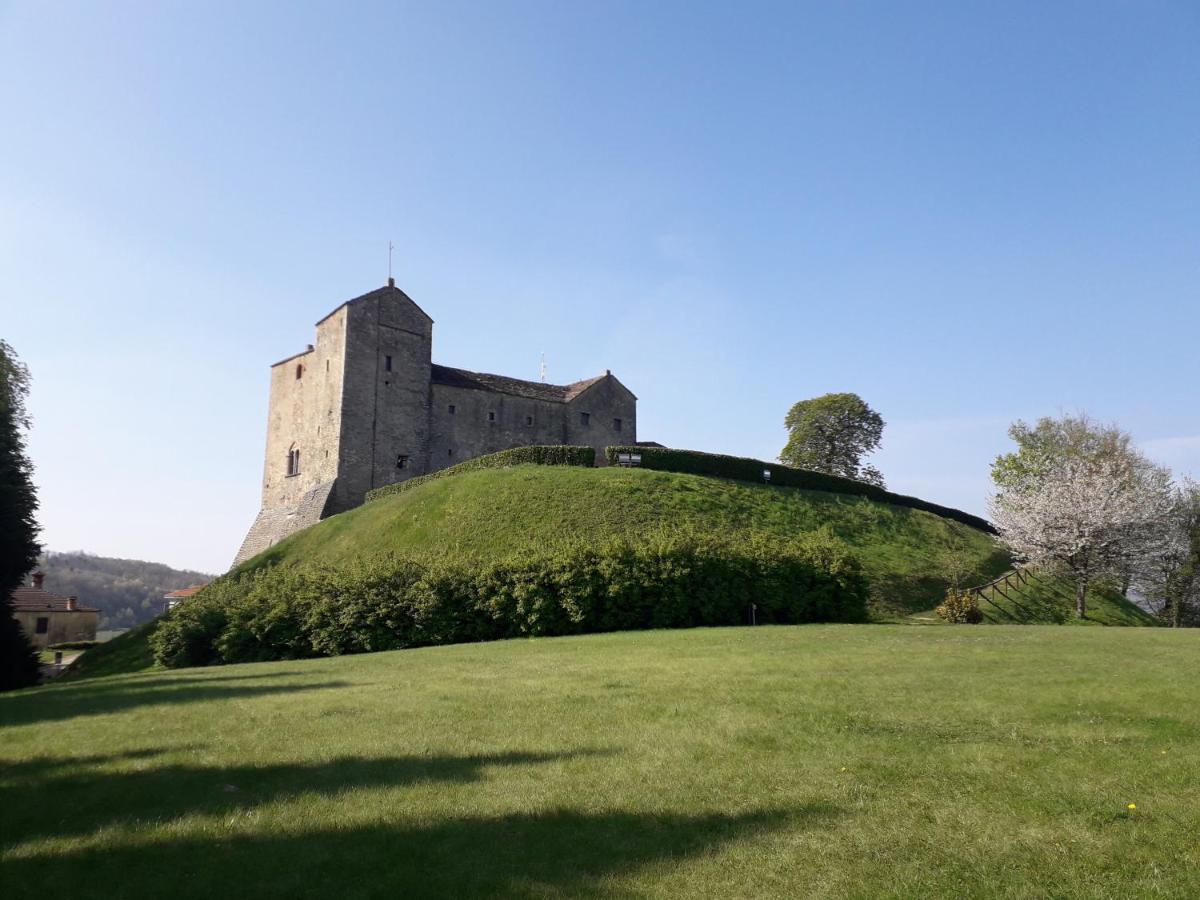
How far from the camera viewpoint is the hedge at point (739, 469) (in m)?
45.6

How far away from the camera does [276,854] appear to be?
5.88m

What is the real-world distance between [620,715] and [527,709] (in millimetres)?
1380

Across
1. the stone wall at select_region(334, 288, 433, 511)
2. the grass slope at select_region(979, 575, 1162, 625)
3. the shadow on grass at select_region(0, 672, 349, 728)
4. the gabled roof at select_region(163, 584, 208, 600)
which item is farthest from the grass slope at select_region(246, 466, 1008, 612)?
the shadow on grass at select_region(0, 672, 349, 728)

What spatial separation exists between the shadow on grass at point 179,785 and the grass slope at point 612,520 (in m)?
24.4

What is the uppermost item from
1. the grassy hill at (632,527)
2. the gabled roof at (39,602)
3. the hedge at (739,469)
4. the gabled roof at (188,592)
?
the hedge at (739,469)

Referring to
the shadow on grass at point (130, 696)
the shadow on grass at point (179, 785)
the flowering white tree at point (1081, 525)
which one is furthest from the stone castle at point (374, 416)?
the shadow on grass at point (179, 785)

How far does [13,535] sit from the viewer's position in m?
29.0

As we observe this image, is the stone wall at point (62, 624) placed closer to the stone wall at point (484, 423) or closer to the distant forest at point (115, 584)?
the stone wall at point (484, 423)

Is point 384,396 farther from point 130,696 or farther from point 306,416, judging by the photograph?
point 130,696

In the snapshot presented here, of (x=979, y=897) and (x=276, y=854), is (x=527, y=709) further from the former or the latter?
(x=979, y=897)

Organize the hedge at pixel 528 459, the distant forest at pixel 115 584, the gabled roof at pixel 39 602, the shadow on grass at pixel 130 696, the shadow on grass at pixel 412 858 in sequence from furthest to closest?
1. the distant forest at pixel 115 584
2. the gabled roof at pixel 39 602
3. the hedge at pixel 528 459
4. the shadow on grass at pixel 130 696
5. the shadow on grass at pixel 412 858

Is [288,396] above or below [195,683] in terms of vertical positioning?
above

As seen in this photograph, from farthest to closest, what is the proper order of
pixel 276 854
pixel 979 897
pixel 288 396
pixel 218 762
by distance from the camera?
1. pixel 288 396
2. pixel 218 762
3. pixel 276 854
4. pixel 979 897

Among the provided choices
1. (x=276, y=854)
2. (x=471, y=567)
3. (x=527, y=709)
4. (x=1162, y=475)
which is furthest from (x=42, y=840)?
(x=1162, y=475)
